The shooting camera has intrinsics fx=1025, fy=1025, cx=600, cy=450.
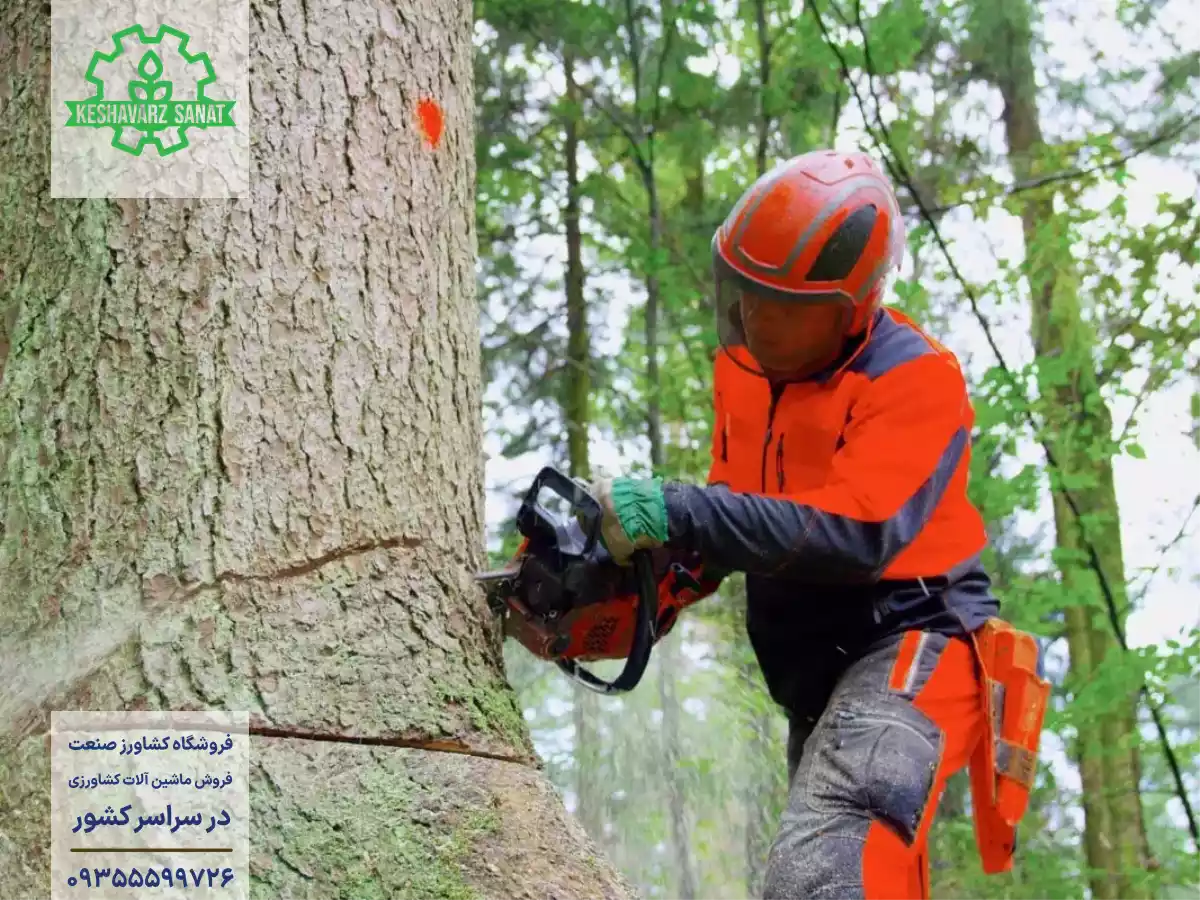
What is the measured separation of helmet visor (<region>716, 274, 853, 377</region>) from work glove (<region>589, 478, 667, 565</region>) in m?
0.49

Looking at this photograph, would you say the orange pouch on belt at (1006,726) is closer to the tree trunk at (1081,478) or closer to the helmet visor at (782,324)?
the helmet visor at (782,324)

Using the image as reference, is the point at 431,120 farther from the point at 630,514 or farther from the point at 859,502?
the point at 859,502

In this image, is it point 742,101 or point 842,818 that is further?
point 742,101

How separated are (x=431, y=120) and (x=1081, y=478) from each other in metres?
4.10

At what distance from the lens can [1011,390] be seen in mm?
5133

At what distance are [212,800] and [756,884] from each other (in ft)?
13.9

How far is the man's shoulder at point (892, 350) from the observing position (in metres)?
2.15

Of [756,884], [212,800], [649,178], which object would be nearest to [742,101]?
[649,178]

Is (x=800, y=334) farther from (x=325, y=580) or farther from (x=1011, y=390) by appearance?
(x=1011, y=390)

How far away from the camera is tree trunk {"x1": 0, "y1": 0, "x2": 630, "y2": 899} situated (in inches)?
62.1

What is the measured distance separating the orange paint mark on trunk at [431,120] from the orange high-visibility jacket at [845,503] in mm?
811

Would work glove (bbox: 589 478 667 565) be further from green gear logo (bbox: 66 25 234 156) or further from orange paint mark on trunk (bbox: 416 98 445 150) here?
green gear logo (bbox: 66 25 234 156)

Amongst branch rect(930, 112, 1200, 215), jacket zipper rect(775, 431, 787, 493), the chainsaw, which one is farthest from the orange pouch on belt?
branch rect(930, 112, 1200, 215)

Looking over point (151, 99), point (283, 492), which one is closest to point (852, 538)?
point (283, 492)
